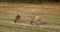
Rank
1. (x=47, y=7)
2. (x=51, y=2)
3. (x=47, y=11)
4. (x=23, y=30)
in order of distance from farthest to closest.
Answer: (x=51, y=2)
(x=47, y=7)
(x=47, y=11)
(x=23, y=30)

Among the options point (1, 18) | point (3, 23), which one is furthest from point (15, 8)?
point (3, 23)

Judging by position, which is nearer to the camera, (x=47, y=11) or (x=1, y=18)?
(x=1, y=18)

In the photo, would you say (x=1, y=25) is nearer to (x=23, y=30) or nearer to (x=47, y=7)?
(x=23, y=30)

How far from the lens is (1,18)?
16.9 feet

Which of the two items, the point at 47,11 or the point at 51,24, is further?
the point at 47,11

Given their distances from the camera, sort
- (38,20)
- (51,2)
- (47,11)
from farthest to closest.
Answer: (51,2)
(47,11)
(38,20)

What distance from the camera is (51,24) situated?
436 centimetres

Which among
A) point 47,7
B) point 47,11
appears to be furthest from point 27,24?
point 47,7

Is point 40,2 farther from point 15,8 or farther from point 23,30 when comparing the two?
point 23,30

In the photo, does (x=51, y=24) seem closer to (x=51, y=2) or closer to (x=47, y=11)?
(x=47, y=11)

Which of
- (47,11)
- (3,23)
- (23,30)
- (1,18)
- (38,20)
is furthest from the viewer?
(47,11)

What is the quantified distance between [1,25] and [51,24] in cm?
119

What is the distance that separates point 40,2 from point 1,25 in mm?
3173

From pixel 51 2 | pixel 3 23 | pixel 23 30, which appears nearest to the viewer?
pixel 23 30
